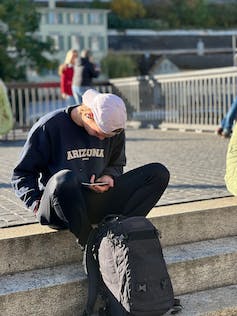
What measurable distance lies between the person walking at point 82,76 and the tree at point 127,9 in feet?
321

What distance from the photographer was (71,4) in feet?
361

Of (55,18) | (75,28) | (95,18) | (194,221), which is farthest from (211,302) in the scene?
(95,18)

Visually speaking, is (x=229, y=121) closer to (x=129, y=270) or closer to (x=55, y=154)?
(x=55, y=154)

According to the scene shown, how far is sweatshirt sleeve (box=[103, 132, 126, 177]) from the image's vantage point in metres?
4.12

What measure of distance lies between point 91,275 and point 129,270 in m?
0.39

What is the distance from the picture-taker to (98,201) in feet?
12.7

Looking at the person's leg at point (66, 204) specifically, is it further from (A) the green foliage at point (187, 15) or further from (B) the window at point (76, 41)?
(A) the green foliage at point (187, 15)

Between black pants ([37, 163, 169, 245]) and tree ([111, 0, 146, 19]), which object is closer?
black pants ([37, 163, 169, 245])

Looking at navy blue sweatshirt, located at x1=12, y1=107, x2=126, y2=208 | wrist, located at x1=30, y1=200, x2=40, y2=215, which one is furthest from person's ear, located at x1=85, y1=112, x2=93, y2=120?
wrist, located at x1=30, y1=200, x2=40, y2=215

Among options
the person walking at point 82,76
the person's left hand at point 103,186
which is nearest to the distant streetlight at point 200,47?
A: the person walking at point 82,76

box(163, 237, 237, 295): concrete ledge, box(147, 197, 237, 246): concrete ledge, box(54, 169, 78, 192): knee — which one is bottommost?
box(163, 237, 237, 295): concrete ledge

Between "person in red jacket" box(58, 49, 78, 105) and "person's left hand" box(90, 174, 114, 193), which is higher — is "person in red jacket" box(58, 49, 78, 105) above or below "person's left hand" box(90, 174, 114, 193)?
below

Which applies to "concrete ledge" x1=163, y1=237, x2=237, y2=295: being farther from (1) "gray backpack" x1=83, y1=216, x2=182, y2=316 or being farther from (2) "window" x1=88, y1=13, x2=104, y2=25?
(2) "window" x1=88, y1=13, x2=104, y2=25

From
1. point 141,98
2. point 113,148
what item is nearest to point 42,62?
point 141,98
